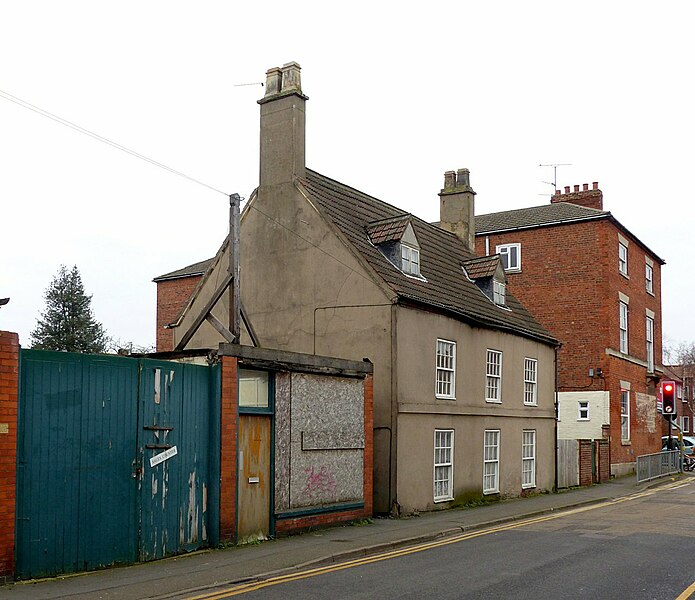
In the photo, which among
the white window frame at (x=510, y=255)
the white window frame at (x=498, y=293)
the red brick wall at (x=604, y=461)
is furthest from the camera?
the white window frame at (x=510, y=255)

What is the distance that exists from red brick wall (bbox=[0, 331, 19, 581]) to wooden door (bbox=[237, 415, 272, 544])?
450cm

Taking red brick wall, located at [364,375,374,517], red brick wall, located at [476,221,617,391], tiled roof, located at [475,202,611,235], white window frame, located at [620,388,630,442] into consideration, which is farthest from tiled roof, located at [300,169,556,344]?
white window frame, located at [620,388,630,442]

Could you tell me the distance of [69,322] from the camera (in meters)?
57.9

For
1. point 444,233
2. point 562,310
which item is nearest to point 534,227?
point 562,310

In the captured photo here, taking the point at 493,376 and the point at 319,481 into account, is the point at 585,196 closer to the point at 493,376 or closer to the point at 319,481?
the point at 493,376

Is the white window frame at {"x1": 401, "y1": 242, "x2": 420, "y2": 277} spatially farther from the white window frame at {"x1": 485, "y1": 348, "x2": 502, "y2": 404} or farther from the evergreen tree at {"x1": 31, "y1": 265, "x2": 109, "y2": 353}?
the evergreen tree at {"x1": 31, "y1": 265, "x2": 109, "y2": 353}

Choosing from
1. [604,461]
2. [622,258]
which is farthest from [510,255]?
[604,461]

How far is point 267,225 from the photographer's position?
21.4 metres

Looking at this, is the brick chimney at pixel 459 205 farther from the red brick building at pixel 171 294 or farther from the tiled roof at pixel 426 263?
the red brick building at pixel 171 294

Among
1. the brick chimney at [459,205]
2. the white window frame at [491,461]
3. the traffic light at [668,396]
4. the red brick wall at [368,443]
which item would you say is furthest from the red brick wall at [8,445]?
the traffic light at [668,396]

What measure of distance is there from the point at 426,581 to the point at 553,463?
18474 mm

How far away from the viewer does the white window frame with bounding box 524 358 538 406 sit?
87.8 feet

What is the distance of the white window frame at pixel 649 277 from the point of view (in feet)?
136

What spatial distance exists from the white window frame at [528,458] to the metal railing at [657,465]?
5555 mm
